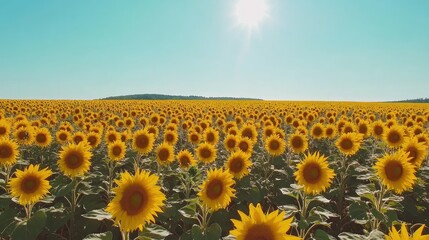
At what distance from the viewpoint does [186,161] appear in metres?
8.07

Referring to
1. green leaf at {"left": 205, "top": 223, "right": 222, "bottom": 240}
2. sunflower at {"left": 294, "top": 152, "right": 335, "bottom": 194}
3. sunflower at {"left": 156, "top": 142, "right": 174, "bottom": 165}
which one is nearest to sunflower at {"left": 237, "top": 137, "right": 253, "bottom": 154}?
sunflower at {"left": 156, "top": 142, "right": 174, "bottom": 165}

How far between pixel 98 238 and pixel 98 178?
4.44 meters

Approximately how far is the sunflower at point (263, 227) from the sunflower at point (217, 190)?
80.0 inches

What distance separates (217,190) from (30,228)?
2.56 m

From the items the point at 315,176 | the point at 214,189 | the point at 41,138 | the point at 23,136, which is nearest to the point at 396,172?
the point at 315,176

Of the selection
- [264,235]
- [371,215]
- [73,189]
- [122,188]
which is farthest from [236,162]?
[264,235]

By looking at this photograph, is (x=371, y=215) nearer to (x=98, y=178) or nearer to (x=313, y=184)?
(x=313, y=184)

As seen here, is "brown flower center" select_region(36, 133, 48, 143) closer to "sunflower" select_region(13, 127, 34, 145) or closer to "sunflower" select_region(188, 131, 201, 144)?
"sunflower" select_region(13, 127, 34, 145)

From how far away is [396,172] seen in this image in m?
5.43

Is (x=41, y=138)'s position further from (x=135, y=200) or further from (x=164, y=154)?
(x=135, y=200)

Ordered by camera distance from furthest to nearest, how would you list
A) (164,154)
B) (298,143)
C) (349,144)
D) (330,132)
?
1. (330,132)
2. (298,143)
3. (349,144)
4. (164,154)

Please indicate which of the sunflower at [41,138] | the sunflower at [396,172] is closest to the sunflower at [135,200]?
the sunflower at [396,172]

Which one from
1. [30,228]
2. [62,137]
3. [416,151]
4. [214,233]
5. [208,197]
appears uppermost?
[416,151]

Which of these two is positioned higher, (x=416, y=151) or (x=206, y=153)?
(x=416, y=151)
